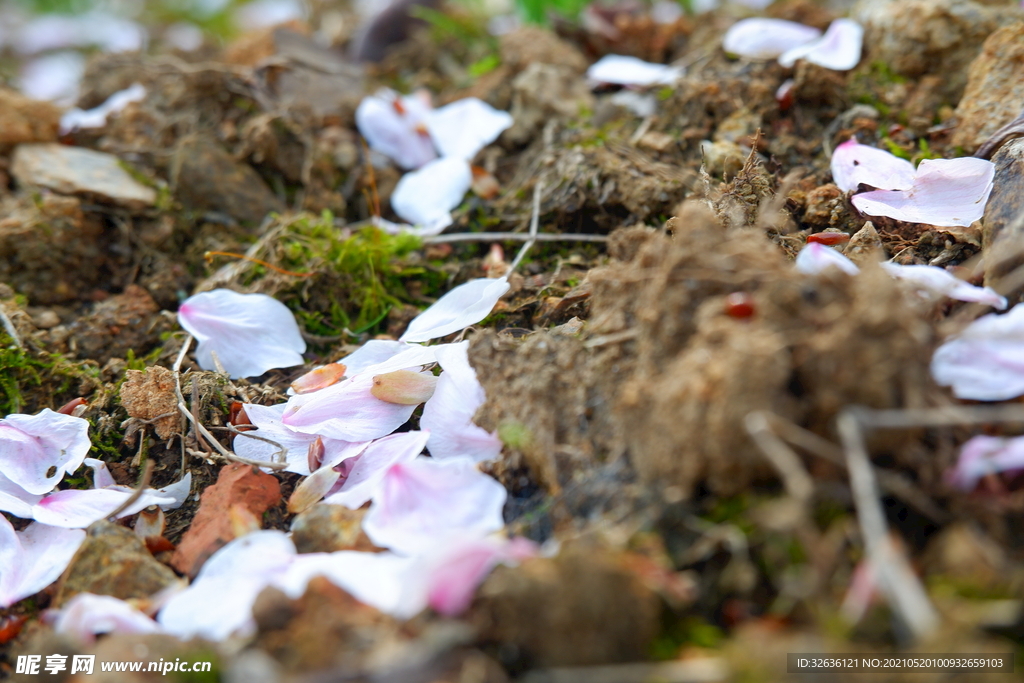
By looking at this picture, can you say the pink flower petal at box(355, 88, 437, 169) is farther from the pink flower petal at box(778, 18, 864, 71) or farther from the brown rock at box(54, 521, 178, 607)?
the brown rock at box(54, 521, 178, 607)

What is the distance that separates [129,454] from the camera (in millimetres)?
1671

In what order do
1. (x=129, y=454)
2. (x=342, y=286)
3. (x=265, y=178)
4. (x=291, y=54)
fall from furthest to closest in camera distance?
1. (x=291, y=54)
2. (x=265, y=178)
3. (x=342, y=286)
4. (x=129, y=454)

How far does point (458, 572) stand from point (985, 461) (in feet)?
2.37


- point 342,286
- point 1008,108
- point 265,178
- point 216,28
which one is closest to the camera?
point 1008,108

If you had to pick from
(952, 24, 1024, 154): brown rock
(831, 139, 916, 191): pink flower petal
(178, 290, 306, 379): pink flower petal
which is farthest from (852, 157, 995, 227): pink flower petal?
(178, 290, 306, 379): pink flower petal

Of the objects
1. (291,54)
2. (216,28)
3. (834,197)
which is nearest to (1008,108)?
(834,197)

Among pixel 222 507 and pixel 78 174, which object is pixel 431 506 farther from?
pixel 78 174

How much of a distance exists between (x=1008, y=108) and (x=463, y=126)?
1.56m

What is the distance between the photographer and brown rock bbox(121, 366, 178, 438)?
1.65 meters

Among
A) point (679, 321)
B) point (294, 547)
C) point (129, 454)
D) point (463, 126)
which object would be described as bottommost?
point (129, 454)

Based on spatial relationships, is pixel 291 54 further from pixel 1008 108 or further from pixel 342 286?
pixel 1008 108

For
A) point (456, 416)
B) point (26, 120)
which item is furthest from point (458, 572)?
point (26, 120)

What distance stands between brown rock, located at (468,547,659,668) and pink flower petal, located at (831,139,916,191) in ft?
3.98

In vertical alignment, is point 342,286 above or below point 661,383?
below
